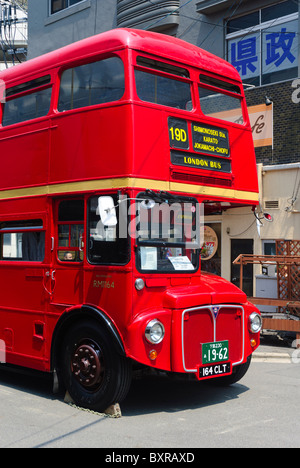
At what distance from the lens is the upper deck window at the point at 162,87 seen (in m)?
6.77

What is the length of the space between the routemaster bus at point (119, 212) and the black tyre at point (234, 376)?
29 mm

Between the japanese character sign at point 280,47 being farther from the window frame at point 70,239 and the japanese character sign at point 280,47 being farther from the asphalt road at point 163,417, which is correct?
the window frame at point 70,239

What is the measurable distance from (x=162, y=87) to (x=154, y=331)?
302 cm

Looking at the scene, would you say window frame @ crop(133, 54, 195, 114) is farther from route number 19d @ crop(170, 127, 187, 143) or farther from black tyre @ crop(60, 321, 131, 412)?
black tyre @ crop(60, 321, 131, 412)

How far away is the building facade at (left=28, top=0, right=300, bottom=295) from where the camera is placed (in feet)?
50.4

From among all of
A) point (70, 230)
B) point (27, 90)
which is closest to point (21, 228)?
point (70, 230)

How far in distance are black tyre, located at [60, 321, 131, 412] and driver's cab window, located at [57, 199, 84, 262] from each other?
915 mm

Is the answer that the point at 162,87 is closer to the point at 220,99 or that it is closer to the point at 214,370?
the point at 220,99

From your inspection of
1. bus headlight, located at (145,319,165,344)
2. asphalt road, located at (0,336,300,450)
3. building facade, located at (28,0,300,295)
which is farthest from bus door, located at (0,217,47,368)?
building facade, located at (28,0,300,295)

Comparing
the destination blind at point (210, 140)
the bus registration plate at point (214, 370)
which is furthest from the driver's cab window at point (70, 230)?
the bus registration plate at point (214, 370)

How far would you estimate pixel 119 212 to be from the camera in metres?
6.49

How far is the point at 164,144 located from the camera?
682 centimetres

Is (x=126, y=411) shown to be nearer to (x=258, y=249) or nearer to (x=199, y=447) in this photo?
(x=199, y=447)

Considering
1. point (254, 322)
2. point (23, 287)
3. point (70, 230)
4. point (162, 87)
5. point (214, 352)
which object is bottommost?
point (214, 352)
